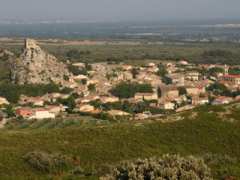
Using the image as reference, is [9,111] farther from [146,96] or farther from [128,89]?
[128,89]

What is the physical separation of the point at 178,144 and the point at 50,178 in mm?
12070

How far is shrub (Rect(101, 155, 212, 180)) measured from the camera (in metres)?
14.3

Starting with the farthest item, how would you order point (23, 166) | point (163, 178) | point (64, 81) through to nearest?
point (64, 81) → point (23, 166) → point (163, 178)

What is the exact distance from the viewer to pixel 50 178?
18297 mm

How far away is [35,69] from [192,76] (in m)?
32.5

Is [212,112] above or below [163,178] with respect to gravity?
below

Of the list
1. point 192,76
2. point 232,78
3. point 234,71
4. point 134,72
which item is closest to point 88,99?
point 232,78

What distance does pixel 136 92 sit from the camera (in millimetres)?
93625

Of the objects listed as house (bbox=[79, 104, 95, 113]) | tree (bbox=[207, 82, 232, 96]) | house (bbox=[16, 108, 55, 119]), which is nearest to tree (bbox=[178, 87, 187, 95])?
tree (bbox=[207, 82, 232, 96])

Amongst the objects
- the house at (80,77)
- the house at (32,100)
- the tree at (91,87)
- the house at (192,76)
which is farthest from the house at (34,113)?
the house at (192,76)

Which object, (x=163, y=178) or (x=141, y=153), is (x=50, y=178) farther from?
(x=141, y=153)

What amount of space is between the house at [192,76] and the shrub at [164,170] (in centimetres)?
9457

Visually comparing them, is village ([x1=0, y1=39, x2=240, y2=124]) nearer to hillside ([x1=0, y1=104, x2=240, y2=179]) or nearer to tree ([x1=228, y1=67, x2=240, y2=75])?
tree ([x1=228, y1=67, x2=240, y2=75])

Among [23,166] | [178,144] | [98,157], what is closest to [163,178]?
[23,166]
